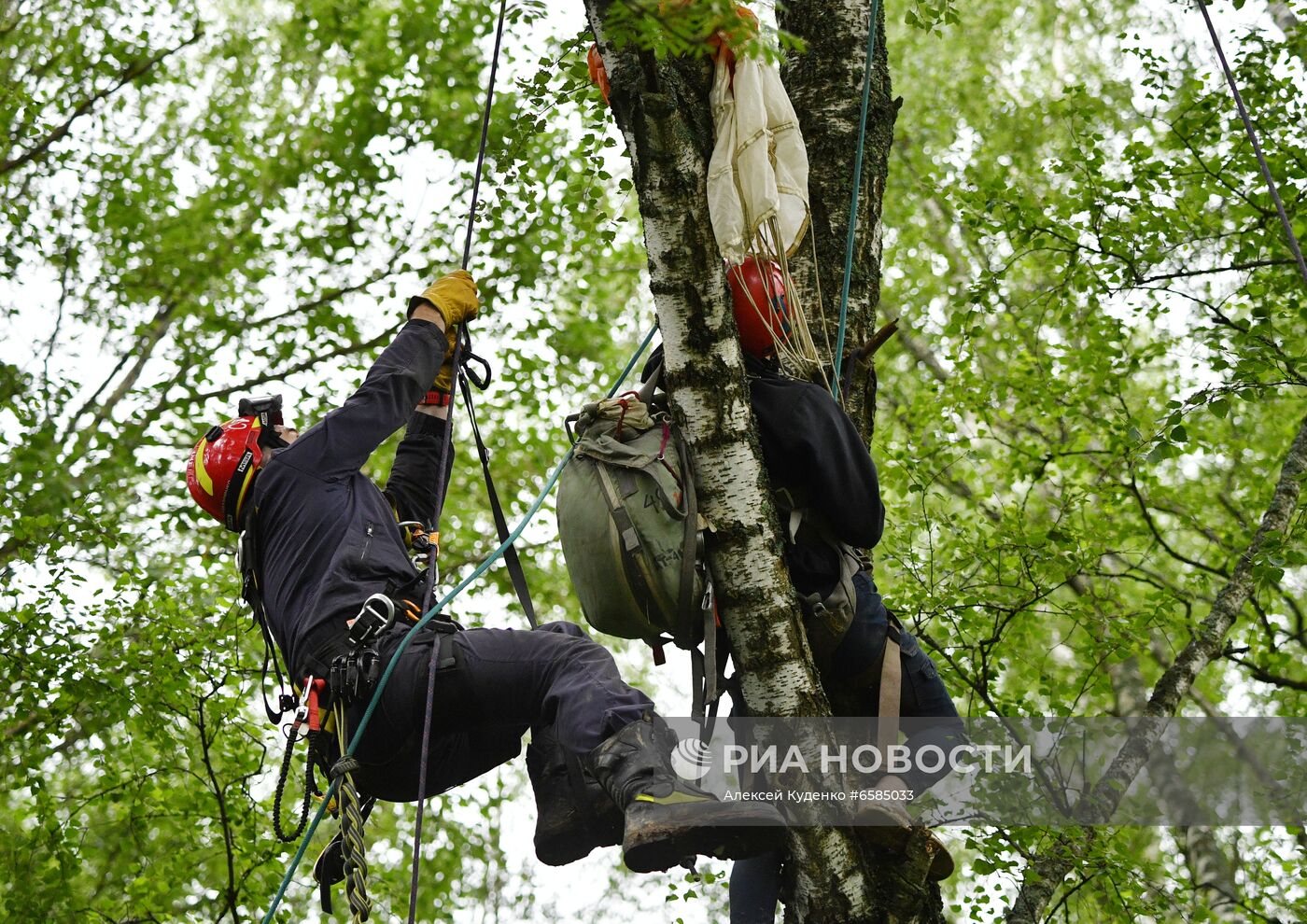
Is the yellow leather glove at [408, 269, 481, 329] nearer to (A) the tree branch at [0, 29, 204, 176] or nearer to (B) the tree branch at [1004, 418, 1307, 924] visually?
(B) the tree branch at [1004, 418, 1307, 924]

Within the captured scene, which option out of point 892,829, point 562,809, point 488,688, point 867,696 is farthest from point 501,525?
point 892,829

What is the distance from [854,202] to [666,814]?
1.86 m

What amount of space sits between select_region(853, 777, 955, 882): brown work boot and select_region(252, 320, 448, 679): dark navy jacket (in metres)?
1.42

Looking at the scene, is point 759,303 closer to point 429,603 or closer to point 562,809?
point 429,603

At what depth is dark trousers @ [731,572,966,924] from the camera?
3.47 m

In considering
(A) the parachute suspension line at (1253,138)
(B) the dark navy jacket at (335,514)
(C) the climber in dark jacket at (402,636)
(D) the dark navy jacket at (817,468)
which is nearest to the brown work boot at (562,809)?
(C) the climber in dark jacket at (402,636)

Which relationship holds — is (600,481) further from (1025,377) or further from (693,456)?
(1025,377)

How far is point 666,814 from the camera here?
298cm

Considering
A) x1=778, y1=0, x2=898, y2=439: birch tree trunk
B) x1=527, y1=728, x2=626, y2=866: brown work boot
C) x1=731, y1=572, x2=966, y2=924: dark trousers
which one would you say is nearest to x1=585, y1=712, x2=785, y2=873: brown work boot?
x1=527, y1=728, x2=626, y2=866: brown work boot

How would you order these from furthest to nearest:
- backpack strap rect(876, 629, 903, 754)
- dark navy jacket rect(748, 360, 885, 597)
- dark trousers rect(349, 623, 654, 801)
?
backpack strap rect(876, 629, 903, 754), dark trousers rect(349, 623, 654, 801), dark navy jacket rect(748, 360, 885, 597)

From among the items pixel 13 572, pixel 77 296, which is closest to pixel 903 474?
pixel 13 572

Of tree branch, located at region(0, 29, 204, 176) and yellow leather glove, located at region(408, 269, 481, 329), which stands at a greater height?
tree branch, located at region(0, 29, 204, 176)

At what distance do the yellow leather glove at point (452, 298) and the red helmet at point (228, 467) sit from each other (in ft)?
2.02

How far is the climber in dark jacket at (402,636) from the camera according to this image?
325cm
